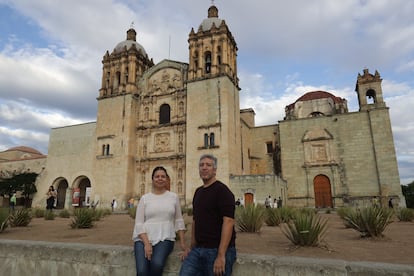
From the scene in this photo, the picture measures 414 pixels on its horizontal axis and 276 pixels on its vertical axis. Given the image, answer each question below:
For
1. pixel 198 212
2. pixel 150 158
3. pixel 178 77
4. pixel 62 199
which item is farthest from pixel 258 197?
pixel 62 199

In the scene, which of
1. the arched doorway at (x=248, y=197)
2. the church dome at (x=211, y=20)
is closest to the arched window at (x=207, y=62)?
the church dome at (x=211, y=20)

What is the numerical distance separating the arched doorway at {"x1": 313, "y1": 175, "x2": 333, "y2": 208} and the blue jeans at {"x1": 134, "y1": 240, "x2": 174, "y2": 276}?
2312cm

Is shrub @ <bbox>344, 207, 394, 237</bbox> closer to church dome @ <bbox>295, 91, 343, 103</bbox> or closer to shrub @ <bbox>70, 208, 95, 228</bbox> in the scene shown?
shrub @ <bbox>70, 208, 95, 228</bbox>

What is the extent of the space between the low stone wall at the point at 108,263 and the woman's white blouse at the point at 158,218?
1.41ft

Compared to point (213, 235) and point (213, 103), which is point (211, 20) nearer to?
point (213, 103)

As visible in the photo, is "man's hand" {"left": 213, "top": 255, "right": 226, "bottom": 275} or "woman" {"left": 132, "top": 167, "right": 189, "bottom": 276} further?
"woman" {"left": 132, "top": 167, "right": 189, "bottom": 276}

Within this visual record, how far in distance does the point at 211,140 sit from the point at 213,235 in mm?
21016

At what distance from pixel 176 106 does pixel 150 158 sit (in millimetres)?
5518

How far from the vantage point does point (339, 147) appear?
24344 mm

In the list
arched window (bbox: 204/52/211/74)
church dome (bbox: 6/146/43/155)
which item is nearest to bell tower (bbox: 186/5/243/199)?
arched window (bbox: 204/52/211/74)

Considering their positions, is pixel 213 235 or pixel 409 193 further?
pixel 409 193

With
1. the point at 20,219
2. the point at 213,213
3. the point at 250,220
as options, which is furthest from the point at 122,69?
the point at 213,213

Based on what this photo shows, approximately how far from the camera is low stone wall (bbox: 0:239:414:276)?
2.85m

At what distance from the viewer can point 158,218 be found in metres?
3.46
